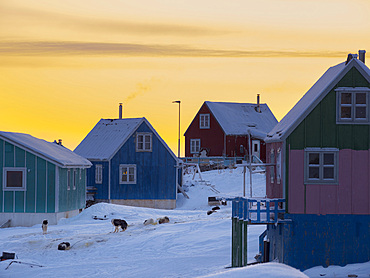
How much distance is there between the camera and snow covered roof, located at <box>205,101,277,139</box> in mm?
71375

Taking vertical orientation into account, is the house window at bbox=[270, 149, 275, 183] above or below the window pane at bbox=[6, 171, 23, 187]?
above

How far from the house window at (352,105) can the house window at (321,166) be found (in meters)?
1.21

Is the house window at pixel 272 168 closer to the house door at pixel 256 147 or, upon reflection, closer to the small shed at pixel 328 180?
the small shed at pixel 328 180

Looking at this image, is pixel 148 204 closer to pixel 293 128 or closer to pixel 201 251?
pixel 201 251

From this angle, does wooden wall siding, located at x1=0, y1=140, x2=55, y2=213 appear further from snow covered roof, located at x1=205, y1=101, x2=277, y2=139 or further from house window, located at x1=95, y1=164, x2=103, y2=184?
snow covered roof, located at x1=205, y1=101, x2=277, y2=139

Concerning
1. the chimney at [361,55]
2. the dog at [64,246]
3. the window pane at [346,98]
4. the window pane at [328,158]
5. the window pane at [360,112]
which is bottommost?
the dog at [64,246]

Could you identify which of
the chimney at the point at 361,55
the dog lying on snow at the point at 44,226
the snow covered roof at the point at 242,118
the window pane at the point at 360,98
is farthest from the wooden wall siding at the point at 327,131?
the snow covered roof at the point at 242,118

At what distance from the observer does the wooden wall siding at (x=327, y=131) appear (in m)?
22.9

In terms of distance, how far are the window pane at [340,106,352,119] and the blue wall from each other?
10.9ft

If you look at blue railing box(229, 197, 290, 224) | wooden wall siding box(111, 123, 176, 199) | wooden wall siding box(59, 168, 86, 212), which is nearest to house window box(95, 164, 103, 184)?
wooden wall siding box(111, 123, 176, 199)

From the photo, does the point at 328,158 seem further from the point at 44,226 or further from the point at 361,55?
the point at 44,226

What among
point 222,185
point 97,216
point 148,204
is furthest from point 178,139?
point 97,216

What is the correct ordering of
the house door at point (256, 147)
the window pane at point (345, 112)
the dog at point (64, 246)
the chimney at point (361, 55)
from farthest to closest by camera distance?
the house door at point (256, 147), the dog at point (64, 246), the chimney at point (361, 55), the window pane at point (345, 112)

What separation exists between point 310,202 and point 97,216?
20.2 meters
